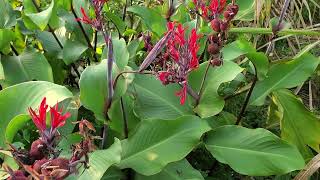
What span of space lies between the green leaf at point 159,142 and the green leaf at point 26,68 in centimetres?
49

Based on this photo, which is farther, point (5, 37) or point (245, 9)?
point (245, 9)

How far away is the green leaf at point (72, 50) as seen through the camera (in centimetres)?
180

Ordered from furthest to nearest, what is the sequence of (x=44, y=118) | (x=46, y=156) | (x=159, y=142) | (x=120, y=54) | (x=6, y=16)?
(x=6, y=16), (x=120, y=54), (x=159, y=142), (x=46, y=156), (x=44, y=118)

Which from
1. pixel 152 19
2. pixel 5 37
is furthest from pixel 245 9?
pixel 5 37

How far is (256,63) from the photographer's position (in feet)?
5.14

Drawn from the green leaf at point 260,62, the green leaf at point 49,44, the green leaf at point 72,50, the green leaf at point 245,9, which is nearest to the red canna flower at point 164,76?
the green leaf at point 260,62

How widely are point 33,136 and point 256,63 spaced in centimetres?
78

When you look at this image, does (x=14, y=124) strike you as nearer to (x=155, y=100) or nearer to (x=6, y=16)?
(x=155, y=100)

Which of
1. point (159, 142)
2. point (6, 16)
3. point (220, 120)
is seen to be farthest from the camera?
point (6, 16)

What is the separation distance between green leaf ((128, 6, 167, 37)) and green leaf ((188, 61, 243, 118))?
1.22 ft

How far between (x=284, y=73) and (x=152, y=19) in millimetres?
550

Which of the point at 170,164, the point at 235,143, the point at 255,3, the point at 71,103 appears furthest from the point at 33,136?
the point at 255,3

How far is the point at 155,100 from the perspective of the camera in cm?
158

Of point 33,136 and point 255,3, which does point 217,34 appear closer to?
point 33,136
